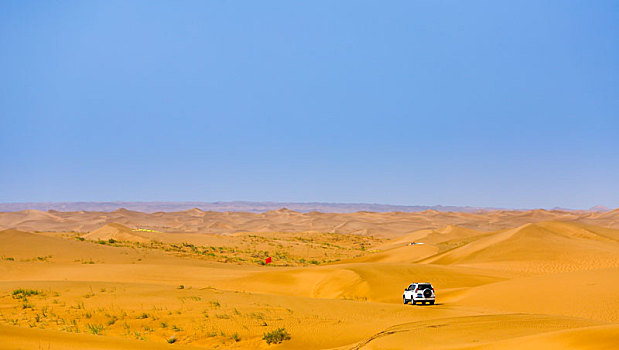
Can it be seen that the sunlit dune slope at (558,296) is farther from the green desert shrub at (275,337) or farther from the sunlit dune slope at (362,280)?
the green desert shrub at (275,337)

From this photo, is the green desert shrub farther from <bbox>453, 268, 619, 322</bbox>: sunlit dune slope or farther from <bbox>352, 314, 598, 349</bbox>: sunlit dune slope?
<bbox>453, 268, 619, 322</bbox>: sunlit dune slope

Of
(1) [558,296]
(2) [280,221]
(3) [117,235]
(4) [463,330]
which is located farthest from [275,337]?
(2) [280,221]

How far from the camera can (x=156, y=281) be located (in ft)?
104

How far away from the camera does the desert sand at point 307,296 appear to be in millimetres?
12789

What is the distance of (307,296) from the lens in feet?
94.0

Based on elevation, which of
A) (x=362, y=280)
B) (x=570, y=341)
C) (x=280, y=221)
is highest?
(x=570, y=341)

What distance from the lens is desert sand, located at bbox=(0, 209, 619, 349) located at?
42.0 ft

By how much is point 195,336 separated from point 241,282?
16940 millimetres

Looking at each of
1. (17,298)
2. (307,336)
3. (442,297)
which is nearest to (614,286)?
(442,297)

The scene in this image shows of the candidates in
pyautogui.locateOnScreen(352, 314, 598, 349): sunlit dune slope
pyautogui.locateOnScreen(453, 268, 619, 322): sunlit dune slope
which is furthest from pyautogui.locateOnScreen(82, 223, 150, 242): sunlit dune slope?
pyautogui.locateOnScreen(352, 314, 598, 349): sunlit dune slope

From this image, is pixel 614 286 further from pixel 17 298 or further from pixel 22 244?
pixel 22 244

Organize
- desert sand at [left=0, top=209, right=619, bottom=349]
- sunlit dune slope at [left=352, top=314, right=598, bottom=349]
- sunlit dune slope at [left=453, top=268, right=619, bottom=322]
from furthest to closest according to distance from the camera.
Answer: sunlit dune slope at [left=453, top=268, right=619, bottom=322]
desert sand at [left=0, top=209, right=619, bottom=349]
sunlit dune slope at [left=352, top=314, right=598, bottom=349]

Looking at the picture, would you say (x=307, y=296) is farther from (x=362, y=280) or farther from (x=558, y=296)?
(x=558, y=296)

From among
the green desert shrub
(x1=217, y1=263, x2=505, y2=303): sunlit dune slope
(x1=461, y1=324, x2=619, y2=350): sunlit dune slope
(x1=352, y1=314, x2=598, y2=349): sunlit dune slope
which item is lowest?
(x1=217, y1=263, x2=505, y2=303): sunlit dune slope
